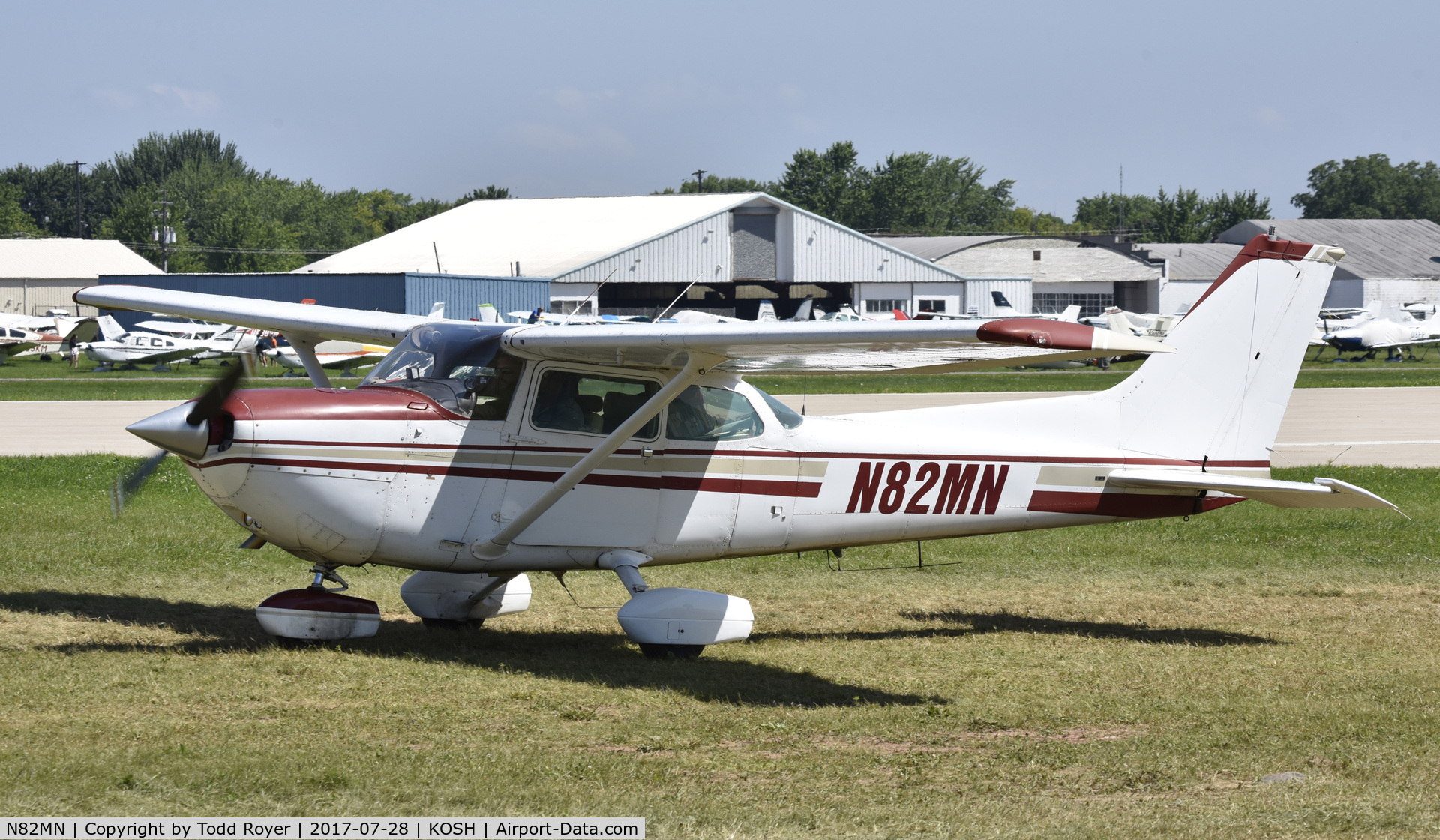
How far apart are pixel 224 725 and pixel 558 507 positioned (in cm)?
267

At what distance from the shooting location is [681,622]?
8508mm

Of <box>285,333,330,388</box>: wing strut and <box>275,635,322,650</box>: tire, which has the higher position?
<box>285,333,330,388</box>: wing strut

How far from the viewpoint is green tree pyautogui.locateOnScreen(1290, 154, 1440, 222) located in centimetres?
15712

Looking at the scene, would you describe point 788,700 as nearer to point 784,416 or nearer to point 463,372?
point 784,416

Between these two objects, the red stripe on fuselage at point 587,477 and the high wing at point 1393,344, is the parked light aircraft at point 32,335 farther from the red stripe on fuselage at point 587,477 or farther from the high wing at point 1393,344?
the high wing at point 1393,344

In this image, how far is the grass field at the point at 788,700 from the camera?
5.55 m

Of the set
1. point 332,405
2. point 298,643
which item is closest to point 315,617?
point 298,643

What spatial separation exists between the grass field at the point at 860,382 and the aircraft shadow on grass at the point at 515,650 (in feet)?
71.0

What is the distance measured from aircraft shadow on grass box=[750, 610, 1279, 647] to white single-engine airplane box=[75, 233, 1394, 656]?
0.83 metres

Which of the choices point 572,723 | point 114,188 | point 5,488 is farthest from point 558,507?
point 114,188

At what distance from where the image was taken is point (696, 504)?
894 cm

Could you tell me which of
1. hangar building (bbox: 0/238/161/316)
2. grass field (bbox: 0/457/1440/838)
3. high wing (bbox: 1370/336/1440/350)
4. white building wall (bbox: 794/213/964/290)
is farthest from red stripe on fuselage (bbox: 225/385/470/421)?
hangar building (bbox: 0/238/161/316)

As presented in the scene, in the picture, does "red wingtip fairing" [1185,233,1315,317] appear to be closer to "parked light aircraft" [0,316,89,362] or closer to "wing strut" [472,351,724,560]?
"wing strut" [472,351,724,560]

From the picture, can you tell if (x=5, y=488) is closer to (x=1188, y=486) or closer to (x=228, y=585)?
(x=228, y=585)
